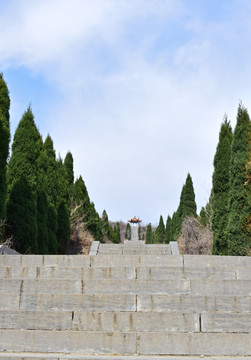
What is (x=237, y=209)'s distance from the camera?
15.0m

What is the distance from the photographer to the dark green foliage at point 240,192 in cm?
1427

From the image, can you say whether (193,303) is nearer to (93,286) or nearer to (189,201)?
(93,286)

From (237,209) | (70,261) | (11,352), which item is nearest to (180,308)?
(11,352)

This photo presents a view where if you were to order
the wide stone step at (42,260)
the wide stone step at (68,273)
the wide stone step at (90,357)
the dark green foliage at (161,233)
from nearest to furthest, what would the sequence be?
the wide stone step at (90,357), the wide stone step at (68,273), the wide stone step at (42,260), the dark green foliage at (161,233)

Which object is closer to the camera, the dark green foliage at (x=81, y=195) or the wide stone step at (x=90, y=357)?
the wide stone step at (x=90, y=357)

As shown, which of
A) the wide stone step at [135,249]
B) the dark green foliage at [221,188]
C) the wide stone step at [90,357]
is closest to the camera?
the wide stone step at [90,357]

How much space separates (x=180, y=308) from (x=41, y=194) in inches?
509

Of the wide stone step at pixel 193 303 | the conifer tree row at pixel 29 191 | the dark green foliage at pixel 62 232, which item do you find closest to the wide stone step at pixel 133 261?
the wide stone step at pixel 193 303

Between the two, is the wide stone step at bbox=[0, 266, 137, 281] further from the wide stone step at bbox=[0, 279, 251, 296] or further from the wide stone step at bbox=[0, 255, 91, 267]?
the wide stone step at bbox=[0, 255, 91, 267]

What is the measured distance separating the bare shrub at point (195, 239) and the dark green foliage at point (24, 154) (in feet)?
34.1

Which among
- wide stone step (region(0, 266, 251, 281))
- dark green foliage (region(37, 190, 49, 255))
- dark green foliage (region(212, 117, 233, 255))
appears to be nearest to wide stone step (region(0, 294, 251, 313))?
wide stone step (region(0, 266, 251, 281))

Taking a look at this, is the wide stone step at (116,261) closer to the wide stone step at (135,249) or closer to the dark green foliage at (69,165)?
the wide stone step at (135,249)

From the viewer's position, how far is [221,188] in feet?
63.3

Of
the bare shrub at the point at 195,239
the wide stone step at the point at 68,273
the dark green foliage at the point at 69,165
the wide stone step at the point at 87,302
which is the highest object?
the dark green foliage at the point at 69,165
